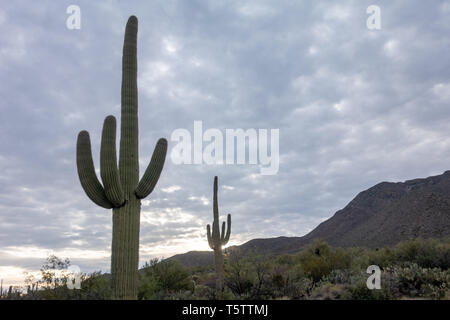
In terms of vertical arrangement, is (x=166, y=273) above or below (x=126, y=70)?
below

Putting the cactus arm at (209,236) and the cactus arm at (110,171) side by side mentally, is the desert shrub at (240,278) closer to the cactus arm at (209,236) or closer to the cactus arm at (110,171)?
the cactus arm at (209,236)

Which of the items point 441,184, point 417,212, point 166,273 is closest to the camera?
point 166,273

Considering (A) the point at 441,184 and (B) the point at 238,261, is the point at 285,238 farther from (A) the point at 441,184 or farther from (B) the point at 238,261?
(B) the point at 238,261

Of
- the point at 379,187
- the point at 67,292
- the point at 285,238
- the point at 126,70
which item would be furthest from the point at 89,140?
the point at 379,187

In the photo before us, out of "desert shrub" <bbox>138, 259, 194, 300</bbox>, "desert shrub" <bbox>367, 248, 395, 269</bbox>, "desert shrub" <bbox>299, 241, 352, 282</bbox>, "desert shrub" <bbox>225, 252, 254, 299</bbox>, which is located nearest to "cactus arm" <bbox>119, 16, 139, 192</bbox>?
"desert shrub" <bbox>138, 259, 194, 300</bbox>

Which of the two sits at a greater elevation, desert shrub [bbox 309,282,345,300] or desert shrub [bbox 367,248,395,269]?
desert shrub [bbox 367,248,395,269]

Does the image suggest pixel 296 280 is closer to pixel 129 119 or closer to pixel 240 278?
pixel 240 278

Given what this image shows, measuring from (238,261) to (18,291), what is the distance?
28.7 feet

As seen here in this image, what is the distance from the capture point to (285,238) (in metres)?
70.6

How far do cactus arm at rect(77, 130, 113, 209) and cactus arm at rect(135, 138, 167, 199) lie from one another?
2.83 feet

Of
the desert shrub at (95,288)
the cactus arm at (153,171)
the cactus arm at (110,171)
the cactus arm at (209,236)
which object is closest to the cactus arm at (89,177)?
the cactus arm at (110,171)

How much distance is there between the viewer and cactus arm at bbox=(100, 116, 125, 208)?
9.24m

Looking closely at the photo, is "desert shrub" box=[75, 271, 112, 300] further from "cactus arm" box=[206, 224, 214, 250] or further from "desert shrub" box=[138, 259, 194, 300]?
"cactus arm" box=[206, 224, 214, 250]
